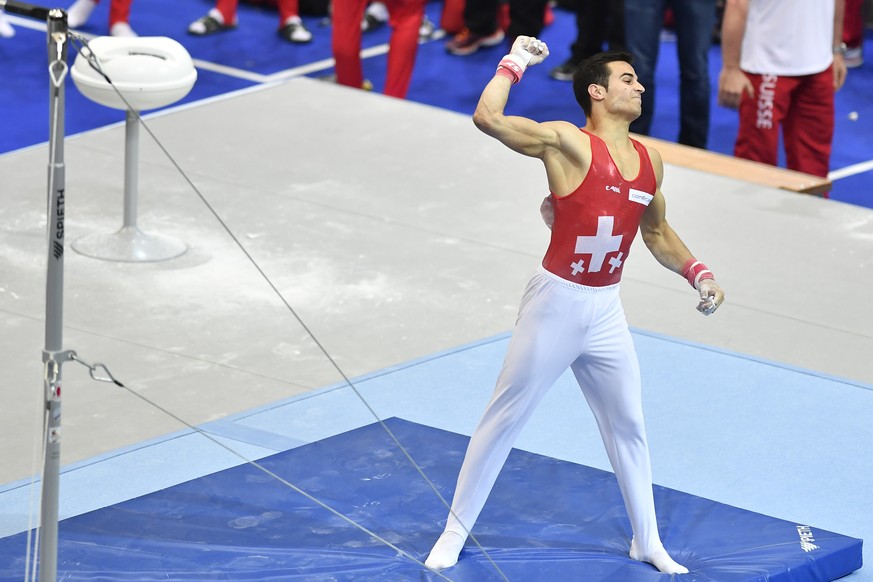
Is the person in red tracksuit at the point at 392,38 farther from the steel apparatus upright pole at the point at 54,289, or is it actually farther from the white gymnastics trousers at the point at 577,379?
the steel apparatus upright pole at the point at 54,289

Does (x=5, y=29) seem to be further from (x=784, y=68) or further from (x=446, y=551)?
(x=446, y=551)

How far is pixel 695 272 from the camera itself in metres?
4.67

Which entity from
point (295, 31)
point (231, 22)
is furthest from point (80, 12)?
point (295, 31)

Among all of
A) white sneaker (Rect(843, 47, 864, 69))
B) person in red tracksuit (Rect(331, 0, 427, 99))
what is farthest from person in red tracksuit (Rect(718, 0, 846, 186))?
white sneaker (Rect(843, 47, 864, 69))

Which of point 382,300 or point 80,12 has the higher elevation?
point 80,12

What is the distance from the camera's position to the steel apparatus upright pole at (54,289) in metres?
3.73

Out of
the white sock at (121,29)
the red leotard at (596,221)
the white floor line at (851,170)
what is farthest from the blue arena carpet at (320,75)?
the red leotard at (596,221)

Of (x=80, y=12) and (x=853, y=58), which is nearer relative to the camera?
(x=80, y=12)

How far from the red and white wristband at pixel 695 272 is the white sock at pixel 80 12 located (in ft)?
27.1

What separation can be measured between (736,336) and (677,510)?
6.12ft

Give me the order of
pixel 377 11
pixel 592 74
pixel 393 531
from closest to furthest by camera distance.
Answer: pixel 592 74 → pixel 393 531 → pixel 377 11

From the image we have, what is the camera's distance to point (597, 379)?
15.1 feet

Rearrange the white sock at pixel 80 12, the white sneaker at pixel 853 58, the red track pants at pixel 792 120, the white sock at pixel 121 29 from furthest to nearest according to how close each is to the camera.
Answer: the white sneaker at pixel 853 58 → the white sock at pixel 80 12 → the white sock at pixel 121 29 → the red track pants at pixel 792 120

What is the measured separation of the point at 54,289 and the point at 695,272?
1952mm
